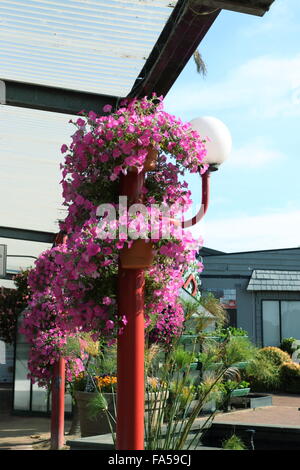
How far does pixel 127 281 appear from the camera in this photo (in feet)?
12.7

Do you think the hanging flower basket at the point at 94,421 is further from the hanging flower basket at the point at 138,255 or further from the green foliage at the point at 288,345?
the green foliage at the point at 288,345

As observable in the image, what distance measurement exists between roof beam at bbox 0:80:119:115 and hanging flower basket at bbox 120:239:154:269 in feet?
7.88

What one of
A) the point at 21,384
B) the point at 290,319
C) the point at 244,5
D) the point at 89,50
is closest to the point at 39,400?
the point at 21,384

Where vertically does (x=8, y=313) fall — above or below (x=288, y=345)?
above

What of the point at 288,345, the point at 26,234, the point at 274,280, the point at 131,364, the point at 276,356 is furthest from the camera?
the point at 274,280

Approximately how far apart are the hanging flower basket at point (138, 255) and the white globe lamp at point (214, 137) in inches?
35.1

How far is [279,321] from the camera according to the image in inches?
844

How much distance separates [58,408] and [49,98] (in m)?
5.44

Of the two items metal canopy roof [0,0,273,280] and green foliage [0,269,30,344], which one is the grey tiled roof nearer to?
green foliage [0,269,30,344]

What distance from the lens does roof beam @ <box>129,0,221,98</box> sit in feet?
12.3

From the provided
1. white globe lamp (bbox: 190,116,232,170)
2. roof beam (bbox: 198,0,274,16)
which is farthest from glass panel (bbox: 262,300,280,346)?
roof beam (bbox: 198,0,274,16)

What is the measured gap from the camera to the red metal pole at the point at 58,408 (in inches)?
371

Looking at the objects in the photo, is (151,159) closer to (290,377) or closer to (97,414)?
(97,414)

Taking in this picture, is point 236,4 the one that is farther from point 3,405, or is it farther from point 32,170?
point 3,405
